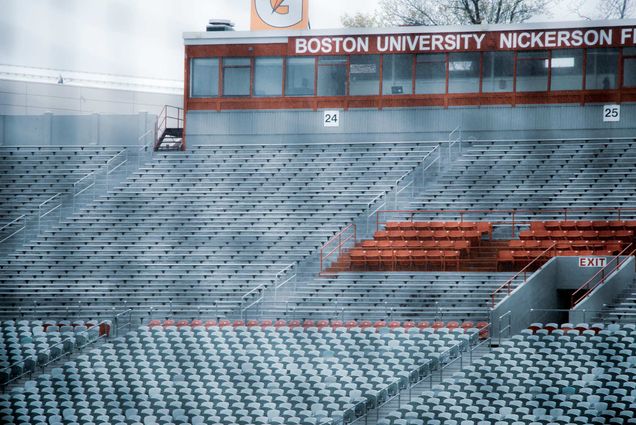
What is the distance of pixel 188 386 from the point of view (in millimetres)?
7086

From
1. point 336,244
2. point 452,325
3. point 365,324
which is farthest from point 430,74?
point 452,325

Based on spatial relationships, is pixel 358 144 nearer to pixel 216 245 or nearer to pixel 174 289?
pixel 216 245

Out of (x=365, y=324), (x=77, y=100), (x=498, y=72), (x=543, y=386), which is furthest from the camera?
(x=77, y=100)

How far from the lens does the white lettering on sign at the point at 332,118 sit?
11.3 m

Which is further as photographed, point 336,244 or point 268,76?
point 268,76

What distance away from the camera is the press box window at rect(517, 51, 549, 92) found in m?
10.8

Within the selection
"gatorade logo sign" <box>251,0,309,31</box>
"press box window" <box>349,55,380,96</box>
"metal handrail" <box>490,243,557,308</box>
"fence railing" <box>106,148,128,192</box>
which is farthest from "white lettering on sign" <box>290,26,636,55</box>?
"metal handrail" <box>490,243,557,308</box>

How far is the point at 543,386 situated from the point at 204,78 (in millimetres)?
5948

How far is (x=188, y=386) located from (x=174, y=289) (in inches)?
80.1

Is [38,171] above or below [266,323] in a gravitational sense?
above

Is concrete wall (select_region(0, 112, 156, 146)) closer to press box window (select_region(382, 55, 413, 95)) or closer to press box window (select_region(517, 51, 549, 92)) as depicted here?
press box window (select_region(382, 55, 413, 95))

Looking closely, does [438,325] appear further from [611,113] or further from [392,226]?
[611,113]

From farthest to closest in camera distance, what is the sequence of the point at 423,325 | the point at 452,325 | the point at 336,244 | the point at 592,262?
the point at 336,244 → the point at 592,262 → the point at 423,325 → the point at 452,325

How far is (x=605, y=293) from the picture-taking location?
8.10 meters
